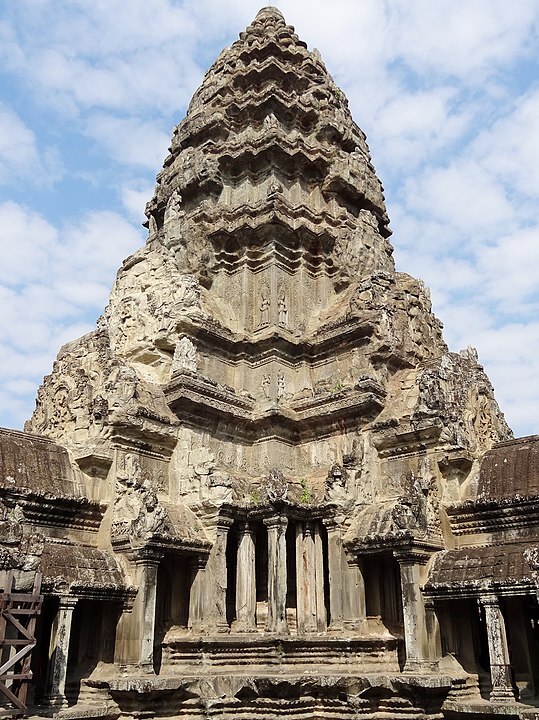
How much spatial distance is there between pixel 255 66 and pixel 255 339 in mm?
8874

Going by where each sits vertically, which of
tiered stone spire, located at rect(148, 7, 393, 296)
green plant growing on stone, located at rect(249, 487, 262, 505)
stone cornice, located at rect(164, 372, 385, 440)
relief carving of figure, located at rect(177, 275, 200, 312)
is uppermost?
tiered stone spire, located at rect(148, 7, 393, 296)

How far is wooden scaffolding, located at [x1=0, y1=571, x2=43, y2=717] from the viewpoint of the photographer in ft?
29.8

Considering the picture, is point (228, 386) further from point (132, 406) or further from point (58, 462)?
point (58, 462)

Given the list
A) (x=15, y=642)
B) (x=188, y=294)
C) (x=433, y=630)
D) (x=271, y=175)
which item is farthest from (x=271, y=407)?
(x=15, y=642)

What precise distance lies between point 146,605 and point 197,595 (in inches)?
59.1

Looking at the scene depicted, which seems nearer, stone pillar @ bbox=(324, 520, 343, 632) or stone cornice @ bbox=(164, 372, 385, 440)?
stone pillar @ bbox=(324, 520, 343, 632)

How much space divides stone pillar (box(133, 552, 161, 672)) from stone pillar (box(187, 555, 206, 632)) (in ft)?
3.96

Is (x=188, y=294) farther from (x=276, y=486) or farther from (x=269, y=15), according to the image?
(x=269, y=15)

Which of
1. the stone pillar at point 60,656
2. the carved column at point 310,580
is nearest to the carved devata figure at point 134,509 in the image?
the stone pillar at point 60,656

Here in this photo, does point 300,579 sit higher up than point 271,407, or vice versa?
point 271,407

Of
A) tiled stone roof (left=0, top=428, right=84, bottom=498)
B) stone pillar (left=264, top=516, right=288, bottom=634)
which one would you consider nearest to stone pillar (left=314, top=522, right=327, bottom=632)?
stone pillar (left=264, top=516, right=288, bottom=634)

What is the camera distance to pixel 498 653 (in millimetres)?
11258

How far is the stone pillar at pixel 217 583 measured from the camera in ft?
43.8

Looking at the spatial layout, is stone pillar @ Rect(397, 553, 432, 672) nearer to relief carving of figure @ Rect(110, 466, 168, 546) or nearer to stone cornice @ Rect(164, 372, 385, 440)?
stone cornice @ Rect(164, 372, 385, 440)
